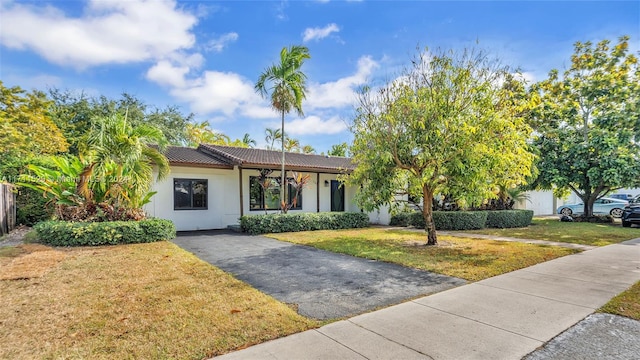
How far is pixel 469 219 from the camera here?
14023mm

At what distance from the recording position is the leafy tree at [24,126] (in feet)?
38.0

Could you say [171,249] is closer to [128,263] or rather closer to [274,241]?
[128,263]

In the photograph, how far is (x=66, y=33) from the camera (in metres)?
9.65

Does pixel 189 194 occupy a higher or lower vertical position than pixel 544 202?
higher

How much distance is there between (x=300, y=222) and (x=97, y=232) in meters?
7.15

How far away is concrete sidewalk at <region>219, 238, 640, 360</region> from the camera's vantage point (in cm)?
311

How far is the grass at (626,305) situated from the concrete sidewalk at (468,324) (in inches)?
4.9

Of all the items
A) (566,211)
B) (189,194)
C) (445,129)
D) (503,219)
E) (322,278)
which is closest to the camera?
(322,278)

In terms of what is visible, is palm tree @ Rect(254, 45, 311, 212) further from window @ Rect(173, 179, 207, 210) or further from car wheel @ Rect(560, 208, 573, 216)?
car wheel @ Rect(560, 208, 573, 216)

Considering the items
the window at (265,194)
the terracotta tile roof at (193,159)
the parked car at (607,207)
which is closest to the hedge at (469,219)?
the window at (265,194)

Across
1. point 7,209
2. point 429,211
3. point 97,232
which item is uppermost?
point 7,209

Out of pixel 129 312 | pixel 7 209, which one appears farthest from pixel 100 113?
pixel 129 312

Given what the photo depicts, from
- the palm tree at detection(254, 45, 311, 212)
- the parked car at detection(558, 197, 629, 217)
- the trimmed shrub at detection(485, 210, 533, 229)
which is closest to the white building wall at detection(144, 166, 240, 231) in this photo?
the palm tree at detection(254, 45, 311, 212)

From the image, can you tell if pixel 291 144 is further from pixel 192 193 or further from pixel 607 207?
pixel 607 207
